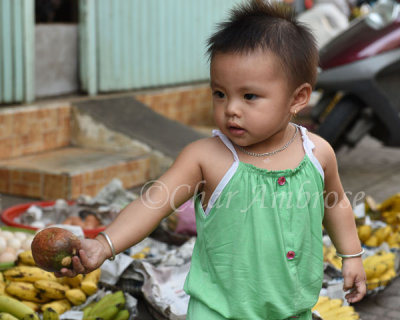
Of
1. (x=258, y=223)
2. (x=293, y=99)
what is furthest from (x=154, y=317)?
(x=293, y=99)

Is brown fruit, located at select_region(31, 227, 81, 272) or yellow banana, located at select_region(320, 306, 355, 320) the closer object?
brown fruit, located at select_region(31, 227, 81, 272)

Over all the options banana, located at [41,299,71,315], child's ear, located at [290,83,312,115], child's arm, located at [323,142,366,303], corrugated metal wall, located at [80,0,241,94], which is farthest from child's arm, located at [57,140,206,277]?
corrugated metal wall, located at [80,0,241,94]

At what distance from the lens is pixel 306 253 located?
2365 millimetres

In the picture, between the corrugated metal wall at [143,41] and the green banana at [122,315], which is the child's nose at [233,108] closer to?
the green banana at [122,315]

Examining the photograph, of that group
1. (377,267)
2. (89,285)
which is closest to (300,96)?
(89,285)

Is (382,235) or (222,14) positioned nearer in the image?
(382,235)

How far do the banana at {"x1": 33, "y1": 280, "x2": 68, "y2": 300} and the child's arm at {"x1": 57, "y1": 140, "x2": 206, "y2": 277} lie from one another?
157 cm

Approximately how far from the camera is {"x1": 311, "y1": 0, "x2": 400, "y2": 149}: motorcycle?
6.22 m

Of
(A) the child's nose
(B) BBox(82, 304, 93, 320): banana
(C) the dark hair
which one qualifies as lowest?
(B) BBox(82, 304, 93, 320): banana

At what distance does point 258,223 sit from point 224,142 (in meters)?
0.30

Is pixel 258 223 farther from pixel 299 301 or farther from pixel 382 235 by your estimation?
pixel 382 235

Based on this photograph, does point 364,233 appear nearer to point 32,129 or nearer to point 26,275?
point 26,275

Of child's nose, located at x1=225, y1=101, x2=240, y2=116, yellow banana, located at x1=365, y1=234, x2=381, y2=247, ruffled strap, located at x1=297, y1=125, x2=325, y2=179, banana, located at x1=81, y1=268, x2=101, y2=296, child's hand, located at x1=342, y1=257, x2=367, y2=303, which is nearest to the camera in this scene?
child's nose, located at x1=225, y1=101, x2=240, y2=116

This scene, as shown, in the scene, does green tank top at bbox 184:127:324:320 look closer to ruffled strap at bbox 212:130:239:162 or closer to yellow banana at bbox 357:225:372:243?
ruffled strap at bbox 212:130:239:162
